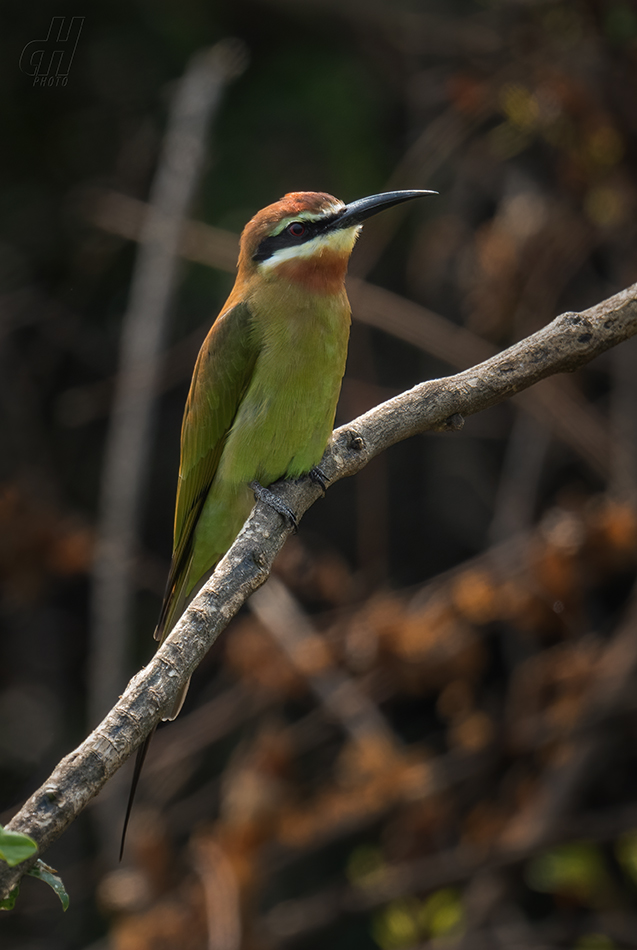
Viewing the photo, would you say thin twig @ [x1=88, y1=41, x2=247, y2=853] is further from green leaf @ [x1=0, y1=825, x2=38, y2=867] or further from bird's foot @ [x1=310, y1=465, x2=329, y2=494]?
green leaf @ [x1=0, y1=825, x2=38, y2=867]

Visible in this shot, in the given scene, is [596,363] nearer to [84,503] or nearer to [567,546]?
[567,546]

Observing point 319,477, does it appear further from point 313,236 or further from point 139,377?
point 139,377

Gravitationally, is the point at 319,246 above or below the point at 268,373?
above

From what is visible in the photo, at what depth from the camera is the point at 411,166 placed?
3.55 m

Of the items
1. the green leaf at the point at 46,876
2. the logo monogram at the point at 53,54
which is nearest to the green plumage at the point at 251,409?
the green leaf at the point at 46,876

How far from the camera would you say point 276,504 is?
6.00 feet

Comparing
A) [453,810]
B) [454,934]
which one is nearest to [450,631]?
[453,810]

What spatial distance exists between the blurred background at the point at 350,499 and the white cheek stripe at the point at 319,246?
101cm

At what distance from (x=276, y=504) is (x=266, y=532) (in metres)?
0.25

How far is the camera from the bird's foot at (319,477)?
75.9 inches

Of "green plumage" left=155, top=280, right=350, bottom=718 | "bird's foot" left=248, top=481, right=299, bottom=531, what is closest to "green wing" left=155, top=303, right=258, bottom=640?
"green plumage" left=155, top=280, right=350, bottom=718

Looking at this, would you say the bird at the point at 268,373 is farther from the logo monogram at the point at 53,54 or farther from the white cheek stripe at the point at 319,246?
the logo monogram at the point at 53,54

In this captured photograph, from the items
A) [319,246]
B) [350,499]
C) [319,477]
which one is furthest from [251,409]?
[350,499]

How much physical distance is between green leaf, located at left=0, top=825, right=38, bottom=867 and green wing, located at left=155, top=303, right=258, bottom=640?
3.51ft
